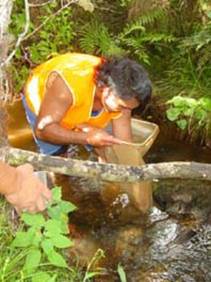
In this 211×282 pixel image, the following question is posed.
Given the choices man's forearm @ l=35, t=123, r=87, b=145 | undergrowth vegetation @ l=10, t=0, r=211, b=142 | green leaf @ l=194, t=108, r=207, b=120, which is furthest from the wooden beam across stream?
undergrowth vegetation @ l=10, t=0, r=211, b=142

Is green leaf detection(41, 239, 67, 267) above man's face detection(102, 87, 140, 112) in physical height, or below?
below

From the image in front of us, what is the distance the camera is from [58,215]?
2.93 meters

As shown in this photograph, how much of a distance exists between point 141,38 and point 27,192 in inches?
150

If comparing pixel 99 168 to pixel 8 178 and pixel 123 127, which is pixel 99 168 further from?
pixel 123 127

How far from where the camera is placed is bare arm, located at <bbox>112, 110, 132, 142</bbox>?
444 centimetres

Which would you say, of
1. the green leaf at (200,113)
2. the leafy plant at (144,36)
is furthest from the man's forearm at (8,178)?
the leafy plant at (144,36)

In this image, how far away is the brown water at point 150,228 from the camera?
4332 millimetres

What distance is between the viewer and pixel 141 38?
618 centimetres

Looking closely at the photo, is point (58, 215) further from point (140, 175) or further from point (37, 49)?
point (37, 49)

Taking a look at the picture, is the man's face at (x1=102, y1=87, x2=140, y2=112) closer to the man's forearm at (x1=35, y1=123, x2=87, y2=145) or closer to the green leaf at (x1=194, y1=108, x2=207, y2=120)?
the man's forearm at (x1=35, y1=123, x2=87, y2=145)

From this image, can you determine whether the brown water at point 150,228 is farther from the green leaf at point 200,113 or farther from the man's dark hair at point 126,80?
the man's dark hair at point 126,80

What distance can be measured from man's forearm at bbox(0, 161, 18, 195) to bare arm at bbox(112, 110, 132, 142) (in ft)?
6.31

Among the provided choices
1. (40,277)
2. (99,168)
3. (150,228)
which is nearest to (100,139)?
(99,168)

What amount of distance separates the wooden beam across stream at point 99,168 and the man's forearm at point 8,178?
2.23 feet
